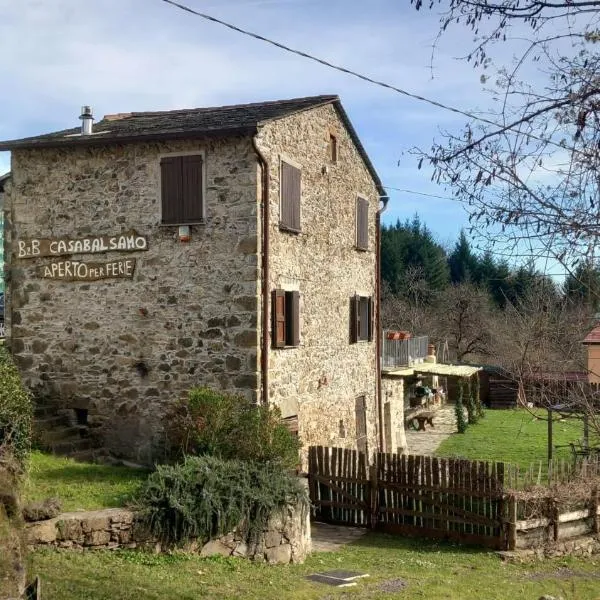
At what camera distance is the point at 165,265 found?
43.8ft

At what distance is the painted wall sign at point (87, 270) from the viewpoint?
13.6 meters

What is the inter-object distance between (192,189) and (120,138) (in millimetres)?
1521

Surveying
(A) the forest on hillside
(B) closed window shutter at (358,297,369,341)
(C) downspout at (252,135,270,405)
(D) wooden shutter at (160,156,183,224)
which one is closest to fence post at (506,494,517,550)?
(C) downspout at (252,135,270,405)

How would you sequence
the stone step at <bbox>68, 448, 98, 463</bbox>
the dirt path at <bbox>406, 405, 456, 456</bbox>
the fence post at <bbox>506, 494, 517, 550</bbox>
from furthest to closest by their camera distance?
the dirt path at <bbox>406, 405, 456, 456</bbox> < the stone step at <bbox>68, 448, 98, 463</bbox> < the fence post at <bbox>506, 494, 517, 550</bbox>

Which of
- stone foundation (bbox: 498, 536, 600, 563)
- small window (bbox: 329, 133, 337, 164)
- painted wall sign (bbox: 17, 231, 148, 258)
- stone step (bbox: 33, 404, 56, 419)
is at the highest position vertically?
small window (bbox: 329, 133, 337, 164)

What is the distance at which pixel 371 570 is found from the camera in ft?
34.3

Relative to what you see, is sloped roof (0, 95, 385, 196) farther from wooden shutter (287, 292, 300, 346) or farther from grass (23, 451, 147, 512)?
grass (23, 451, 147, 512)

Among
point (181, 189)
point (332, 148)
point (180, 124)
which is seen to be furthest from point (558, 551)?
point (180, 124)

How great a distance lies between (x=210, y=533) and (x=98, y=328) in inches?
209

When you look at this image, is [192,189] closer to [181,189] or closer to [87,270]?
[181,189]

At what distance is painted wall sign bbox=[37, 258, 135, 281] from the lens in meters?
13.6

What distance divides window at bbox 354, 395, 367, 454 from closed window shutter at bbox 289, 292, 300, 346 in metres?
4.06

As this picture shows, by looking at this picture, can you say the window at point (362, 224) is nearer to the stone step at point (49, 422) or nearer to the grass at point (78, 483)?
the stone step at point (49, 422)

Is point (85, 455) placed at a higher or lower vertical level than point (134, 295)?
lower
